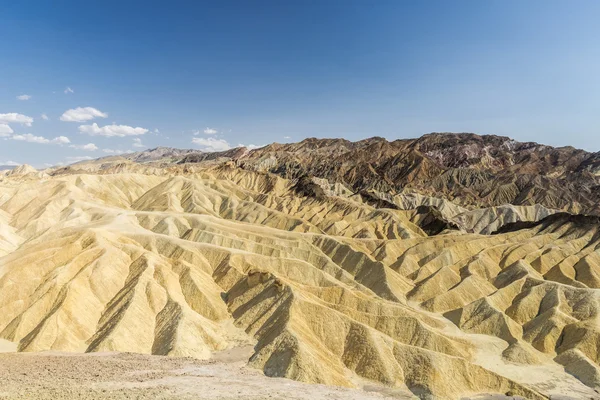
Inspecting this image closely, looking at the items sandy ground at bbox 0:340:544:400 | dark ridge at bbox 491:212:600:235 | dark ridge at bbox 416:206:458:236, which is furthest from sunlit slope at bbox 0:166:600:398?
dark ridge at bbox 416:206:458:236

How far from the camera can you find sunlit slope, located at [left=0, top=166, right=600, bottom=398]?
190 ft

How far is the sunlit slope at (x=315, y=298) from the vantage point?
57938mm

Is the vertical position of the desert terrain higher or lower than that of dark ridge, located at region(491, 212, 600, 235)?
lower

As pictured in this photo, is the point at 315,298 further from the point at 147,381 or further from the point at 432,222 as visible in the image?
the point at 432,222

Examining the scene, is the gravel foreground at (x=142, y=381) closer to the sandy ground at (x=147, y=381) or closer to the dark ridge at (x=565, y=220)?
the sandy ground at (x=147, y=381)

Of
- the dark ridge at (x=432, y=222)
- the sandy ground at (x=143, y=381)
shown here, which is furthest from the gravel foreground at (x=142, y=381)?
the dark ridge at (x=432, y=222)

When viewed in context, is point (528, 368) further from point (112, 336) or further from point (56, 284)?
point (56, 284)

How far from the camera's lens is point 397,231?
5979 inches

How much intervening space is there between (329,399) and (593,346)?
50.1 m

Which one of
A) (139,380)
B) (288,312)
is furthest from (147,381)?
(288,312)

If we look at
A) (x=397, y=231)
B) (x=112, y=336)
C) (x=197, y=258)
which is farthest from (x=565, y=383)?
(x=397, y=231)

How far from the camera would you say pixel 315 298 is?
73.1 metres

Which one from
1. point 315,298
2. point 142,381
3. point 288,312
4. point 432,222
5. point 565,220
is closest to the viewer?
point 142,381

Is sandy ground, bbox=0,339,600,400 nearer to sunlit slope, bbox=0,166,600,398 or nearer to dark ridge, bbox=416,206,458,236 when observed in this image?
sunlit slope, bbox=0,166,600,398
